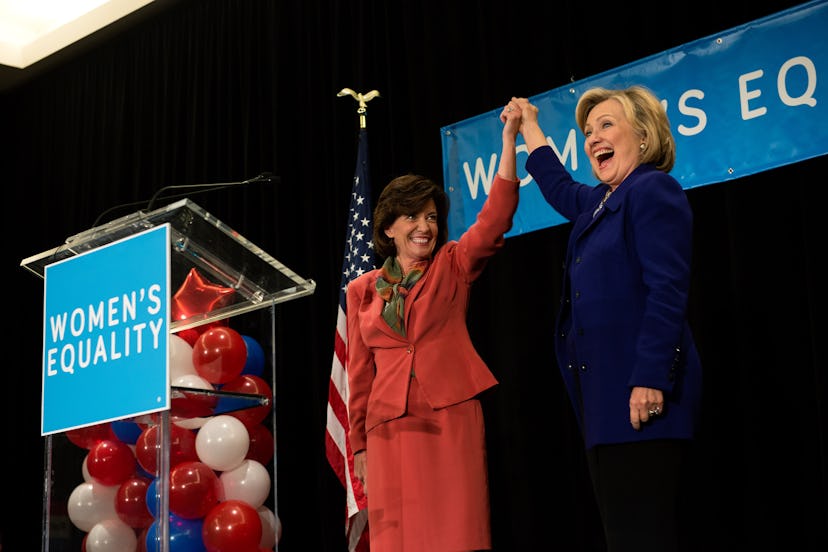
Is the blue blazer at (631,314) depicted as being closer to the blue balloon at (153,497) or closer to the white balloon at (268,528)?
the white balloon at (268,528)

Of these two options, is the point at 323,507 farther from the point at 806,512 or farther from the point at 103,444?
the point at 103,444

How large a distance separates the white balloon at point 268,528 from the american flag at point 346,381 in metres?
0.89

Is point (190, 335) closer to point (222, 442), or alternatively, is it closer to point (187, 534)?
point (222, 442)

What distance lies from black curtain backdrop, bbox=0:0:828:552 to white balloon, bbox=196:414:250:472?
5.69 feet

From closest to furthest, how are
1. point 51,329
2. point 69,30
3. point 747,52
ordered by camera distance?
point 51,329 < point 747,52 < point 69,30

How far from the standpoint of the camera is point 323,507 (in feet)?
15.4

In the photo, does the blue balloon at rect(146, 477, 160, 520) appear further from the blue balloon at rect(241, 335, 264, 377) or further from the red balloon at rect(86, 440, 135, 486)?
the blue balloon at rect(241, 335, 264, 377)

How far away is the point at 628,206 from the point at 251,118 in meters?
3.69

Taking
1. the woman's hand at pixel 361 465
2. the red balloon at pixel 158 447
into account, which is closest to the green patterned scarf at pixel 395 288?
the woman's hand at pixel 361 465

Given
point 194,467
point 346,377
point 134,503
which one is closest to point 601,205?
point 194,467

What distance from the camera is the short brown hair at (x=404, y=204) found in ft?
9.53

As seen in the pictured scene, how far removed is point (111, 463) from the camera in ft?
7.12

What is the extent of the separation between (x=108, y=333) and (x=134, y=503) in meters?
0.38

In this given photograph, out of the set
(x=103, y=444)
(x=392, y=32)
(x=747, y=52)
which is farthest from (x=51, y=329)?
(x=392, y=32)
